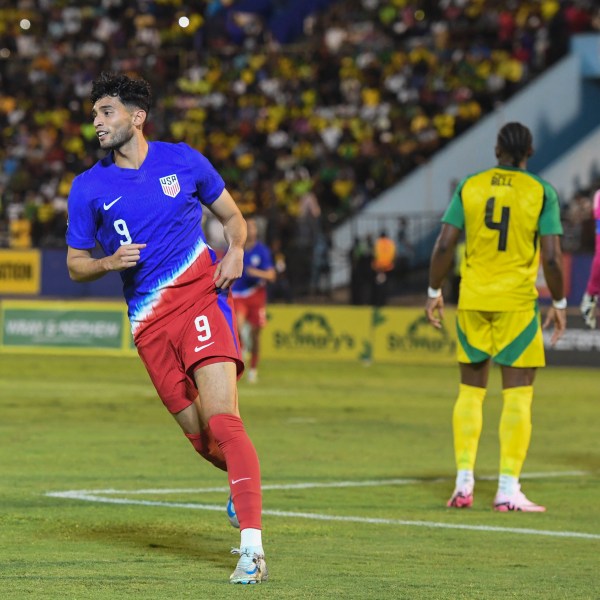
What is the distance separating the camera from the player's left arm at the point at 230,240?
284 inches

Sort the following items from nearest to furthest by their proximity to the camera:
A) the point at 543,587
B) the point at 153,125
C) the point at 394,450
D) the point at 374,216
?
the point at 543,587
the point at 394,450
the point at 374,216
the point at 153,125

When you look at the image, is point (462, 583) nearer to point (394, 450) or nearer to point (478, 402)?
point (478, 402)

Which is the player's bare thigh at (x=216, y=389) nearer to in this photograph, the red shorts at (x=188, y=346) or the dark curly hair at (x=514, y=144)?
the red shorts at (x=188, y=346)

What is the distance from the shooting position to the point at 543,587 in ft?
23.3

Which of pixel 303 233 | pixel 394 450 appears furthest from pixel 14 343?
pixel 394 450

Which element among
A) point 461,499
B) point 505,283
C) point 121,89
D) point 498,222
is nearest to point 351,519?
point 461,499

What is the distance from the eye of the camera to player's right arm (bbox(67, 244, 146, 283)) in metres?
7.09

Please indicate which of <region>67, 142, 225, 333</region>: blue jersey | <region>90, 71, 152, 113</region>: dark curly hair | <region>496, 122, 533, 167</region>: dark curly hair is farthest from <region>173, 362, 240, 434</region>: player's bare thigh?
<region>496, 122, 533, 167</region>: dark curly hair

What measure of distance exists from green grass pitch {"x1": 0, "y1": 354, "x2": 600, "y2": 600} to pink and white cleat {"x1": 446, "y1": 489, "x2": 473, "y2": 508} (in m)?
0.20

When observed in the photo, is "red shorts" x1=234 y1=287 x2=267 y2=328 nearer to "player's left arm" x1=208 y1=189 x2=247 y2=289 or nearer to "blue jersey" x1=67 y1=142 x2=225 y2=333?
"player's left arm" x1=208 y1=189 x2=247 y2=289

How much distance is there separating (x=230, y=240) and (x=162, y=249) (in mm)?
325

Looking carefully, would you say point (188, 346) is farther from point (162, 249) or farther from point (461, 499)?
point (461, 499)

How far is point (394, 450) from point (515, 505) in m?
3.99

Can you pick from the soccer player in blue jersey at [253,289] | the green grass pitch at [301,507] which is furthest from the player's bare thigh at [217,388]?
the soccer player in blue jersey at [253,289]
